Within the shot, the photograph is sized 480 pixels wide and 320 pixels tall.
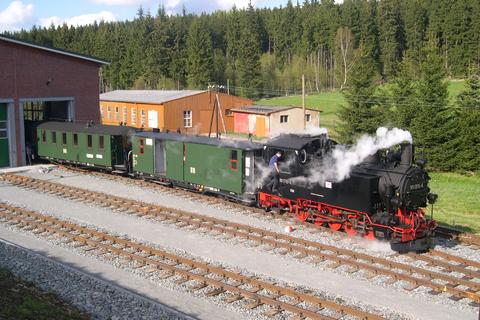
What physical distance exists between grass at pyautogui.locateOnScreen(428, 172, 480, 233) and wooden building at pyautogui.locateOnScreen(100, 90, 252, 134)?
20.4 meters

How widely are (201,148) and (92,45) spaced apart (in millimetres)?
98530

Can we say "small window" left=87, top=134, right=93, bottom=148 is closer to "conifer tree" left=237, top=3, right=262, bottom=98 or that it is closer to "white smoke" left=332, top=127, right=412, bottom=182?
"white smoke" left=332, top=127, right=412, bottom=182

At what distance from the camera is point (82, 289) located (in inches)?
475

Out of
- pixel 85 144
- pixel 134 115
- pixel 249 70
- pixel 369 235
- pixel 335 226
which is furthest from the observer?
pixel 249 70

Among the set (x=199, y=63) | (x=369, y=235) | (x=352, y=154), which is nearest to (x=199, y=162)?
(x=352, y=154)

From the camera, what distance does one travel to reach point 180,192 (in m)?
23.5

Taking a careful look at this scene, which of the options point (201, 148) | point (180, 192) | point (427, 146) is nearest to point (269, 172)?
point (201, 148)

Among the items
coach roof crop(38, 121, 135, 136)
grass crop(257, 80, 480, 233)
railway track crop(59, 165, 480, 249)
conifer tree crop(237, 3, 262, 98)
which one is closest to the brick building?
coach roof crop(38, 121, 135, 136)

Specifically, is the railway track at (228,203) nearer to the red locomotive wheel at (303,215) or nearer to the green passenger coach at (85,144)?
the red locomotive wheel at (303,215)

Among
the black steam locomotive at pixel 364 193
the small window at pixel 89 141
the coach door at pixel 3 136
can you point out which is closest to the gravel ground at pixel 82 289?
the black steam locomotive at pixel 364 193

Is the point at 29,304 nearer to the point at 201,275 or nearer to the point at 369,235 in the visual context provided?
the point at 201,275

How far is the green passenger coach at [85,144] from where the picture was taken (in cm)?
2744

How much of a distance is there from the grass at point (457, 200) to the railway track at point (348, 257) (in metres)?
5.78

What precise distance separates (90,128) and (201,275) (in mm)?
18465
